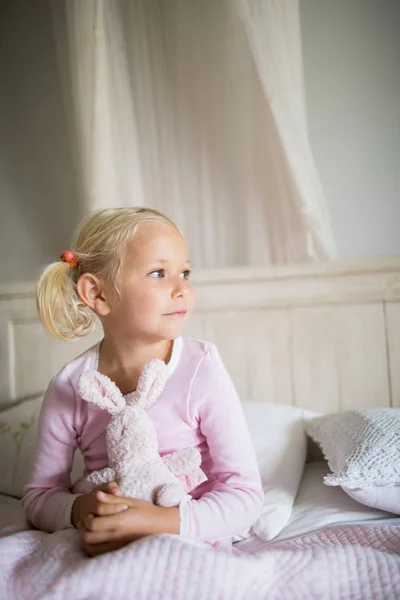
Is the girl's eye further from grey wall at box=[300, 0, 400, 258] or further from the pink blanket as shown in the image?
grey wall at box=[300, 0, 400, 258]

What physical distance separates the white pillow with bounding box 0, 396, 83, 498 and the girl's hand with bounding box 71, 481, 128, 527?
478mm

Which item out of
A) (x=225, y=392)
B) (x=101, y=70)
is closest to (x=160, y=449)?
(x=225, y=392)

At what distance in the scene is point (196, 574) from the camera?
0.74 meters

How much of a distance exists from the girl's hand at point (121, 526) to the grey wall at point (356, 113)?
1179 millimetres

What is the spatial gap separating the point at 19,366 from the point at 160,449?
0.89 meters

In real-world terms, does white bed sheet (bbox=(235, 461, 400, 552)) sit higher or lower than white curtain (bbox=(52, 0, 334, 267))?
lower

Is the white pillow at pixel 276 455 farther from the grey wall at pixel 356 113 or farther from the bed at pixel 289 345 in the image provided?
the grey wall at pixel 356 113

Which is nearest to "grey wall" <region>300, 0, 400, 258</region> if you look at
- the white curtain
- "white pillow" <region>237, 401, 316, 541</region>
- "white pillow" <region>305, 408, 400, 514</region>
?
the white curtain

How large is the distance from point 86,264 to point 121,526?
1.63ft

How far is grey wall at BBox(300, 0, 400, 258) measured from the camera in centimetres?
178

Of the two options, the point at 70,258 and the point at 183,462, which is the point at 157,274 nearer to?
the point at 70,258

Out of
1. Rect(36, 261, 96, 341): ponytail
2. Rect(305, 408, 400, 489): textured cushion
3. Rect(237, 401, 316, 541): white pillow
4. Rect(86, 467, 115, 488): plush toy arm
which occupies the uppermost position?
Rect(36, 261, 96, 341): ponytail

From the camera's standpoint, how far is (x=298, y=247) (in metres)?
1.68

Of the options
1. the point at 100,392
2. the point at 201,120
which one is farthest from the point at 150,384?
the point at 201,120
